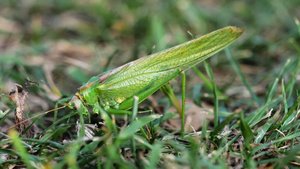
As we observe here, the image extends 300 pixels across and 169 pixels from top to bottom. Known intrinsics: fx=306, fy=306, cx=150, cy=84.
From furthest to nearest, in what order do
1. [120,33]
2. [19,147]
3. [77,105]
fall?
1. [120,33]
2. [77,105]
3. [19,147]

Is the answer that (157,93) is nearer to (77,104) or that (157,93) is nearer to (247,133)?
(77,104)

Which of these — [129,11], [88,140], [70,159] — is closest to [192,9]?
[129,11]

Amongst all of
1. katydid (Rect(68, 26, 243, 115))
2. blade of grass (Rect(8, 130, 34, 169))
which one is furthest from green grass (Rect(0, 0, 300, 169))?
katydid (Rect(68, 26, 243, 115))

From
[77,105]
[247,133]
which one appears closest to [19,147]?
[77,105]

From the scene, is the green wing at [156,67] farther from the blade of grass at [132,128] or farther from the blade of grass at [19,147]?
the blade of grass at [19,147]

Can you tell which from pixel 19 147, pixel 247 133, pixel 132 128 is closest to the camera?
pixel 19 147

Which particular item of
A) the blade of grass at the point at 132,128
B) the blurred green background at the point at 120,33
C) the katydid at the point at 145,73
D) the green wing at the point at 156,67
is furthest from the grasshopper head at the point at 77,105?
the blurred green background at the point at 120,33
